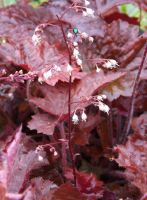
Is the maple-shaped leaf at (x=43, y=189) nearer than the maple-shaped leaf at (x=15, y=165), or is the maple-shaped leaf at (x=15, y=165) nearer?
the maple-shaped leaf at (x=15, y=165)

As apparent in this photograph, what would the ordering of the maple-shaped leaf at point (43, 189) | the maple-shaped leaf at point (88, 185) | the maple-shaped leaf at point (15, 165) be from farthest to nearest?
the maple-shaped leaf at point (88, 185) < the maple-shaped leaf at point (43, 189) < the maple-shaped leaf at point (15, 165)

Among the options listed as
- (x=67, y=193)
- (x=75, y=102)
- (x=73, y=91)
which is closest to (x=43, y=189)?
(x=67, y=193)

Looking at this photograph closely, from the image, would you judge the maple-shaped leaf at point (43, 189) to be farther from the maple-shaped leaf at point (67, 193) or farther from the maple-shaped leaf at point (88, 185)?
the maple-shaped leaf at point (88, 185)

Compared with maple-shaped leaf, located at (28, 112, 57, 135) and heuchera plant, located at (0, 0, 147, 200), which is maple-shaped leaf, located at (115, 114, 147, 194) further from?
maple-shaped leaf, located at (28, 112, 57, 135)

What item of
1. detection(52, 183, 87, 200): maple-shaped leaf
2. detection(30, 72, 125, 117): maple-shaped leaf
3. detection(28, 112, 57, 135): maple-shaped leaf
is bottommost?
detection(52, 183, 87, 200): maple-shaped leaf

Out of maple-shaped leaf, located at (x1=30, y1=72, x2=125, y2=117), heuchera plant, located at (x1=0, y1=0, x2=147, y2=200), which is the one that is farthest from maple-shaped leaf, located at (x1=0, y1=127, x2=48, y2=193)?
maple-shaped leaf, located at (x1=30, y1=72, x2=125, y2=117)

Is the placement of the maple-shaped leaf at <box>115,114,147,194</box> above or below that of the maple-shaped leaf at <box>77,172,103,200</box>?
above

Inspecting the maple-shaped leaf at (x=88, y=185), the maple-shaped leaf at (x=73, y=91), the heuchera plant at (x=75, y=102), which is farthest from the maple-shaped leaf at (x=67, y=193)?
the maple-shaped leaf at (x=73, y=91)

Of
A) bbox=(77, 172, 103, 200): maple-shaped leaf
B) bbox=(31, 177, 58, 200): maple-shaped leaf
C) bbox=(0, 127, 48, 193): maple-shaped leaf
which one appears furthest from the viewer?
bbox=(77, 172, 103, 200): maple-shaped leaf

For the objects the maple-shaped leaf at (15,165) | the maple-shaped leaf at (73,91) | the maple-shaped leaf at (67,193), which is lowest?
the maple-shaped leaf at (67,193)
